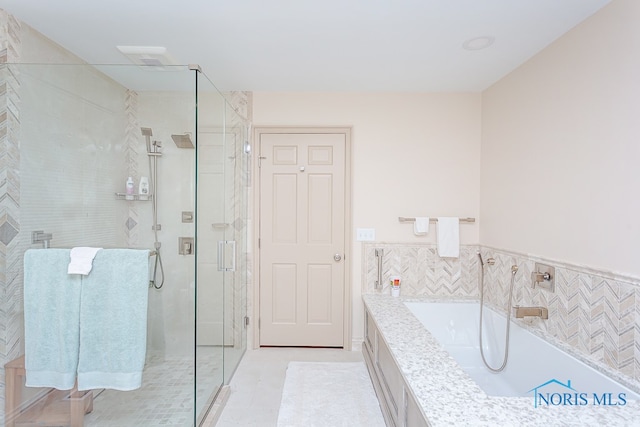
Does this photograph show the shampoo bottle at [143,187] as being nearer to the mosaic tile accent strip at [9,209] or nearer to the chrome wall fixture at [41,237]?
the chrome wall fixture at [41,237]

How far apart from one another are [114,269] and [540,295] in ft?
8.33

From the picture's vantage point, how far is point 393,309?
2545 mm

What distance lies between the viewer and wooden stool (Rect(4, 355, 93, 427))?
182 cm

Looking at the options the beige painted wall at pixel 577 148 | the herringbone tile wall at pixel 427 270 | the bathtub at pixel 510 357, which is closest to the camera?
the beige painted wall at pixel 577 148

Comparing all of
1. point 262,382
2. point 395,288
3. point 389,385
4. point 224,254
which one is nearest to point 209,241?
point 224,254

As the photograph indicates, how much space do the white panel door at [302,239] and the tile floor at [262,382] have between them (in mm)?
135

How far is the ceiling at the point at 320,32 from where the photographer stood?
1765 mm

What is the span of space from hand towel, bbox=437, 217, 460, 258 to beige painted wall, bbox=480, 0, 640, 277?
1.11 ft

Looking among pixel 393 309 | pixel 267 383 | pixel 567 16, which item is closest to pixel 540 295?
pixel 393 309

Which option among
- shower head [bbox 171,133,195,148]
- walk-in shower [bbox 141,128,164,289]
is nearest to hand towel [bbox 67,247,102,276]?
walk-in shower [bbox 141,128,164,289]

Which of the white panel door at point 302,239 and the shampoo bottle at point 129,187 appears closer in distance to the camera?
the shampoo bottle at point 129,187

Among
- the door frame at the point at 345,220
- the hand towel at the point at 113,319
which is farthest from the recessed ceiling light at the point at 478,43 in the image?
the hand towel at the point at 113,319

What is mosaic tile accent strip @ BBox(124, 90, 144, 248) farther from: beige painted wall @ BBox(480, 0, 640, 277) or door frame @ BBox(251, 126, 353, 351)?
beige painted wall @ BBox(480, 0, 640, 277)

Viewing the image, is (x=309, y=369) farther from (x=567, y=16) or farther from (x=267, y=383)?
(x=567, y=16)
